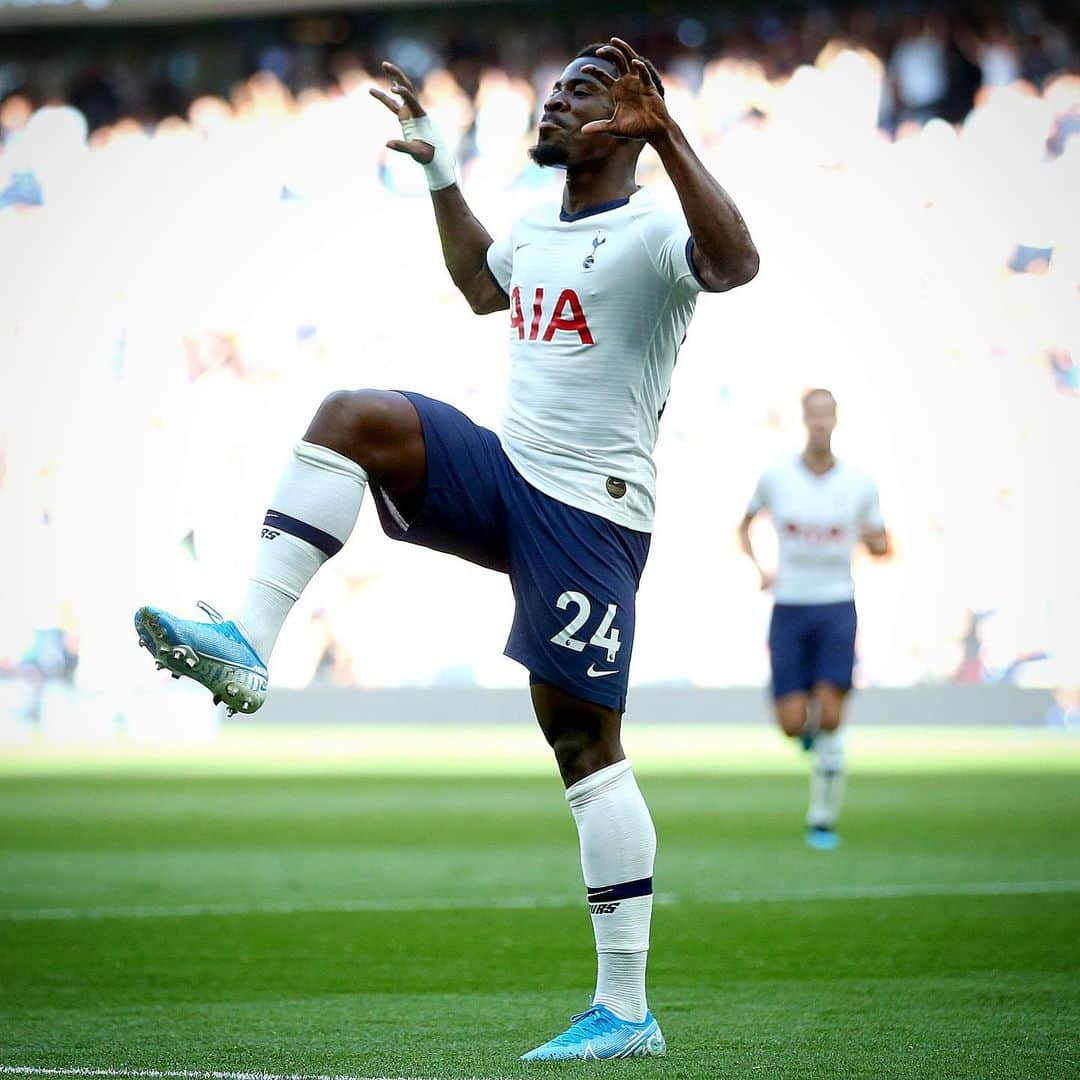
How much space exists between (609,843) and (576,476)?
834 mm

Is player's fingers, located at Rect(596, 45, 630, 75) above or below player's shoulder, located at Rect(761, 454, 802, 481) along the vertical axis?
above

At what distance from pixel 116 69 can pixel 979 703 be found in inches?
566

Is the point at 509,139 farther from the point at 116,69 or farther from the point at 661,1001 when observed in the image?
the point at 661,1001

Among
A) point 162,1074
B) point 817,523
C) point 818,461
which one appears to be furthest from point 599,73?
point 818,461

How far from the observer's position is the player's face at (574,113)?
4.32 m

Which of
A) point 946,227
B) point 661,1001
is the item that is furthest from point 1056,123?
point 661,1001

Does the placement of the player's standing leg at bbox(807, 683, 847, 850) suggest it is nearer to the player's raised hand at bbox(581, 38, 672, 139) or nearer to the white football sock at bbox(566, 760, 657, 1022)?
the white football sock at bbox(566, 760, 657, 1022)

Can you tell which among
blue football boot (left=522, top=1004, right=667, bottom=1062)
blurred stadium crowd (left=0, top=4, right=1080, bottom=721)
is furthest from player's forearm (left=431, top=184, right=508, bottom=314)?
blurred stadium crowd (left=0, top=4, right=1080, bottom=721)

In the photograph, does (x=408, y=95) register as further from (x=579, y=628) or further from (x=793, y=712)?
(x=793, y=712)

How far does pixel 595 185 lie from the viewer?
4.42 metres

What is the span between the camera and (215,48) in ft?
85.8

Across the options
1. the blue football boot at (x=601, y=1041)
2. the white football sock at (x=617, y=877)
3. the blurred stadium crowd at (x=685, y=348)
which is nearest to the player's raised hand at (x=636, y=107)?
the white football sock at (x=617, y=877)

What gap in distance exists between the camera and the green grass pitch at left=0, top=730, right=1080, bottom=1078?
14.0 ft

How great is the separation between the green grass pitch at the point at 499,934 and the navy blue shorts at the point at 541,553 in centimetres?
86
